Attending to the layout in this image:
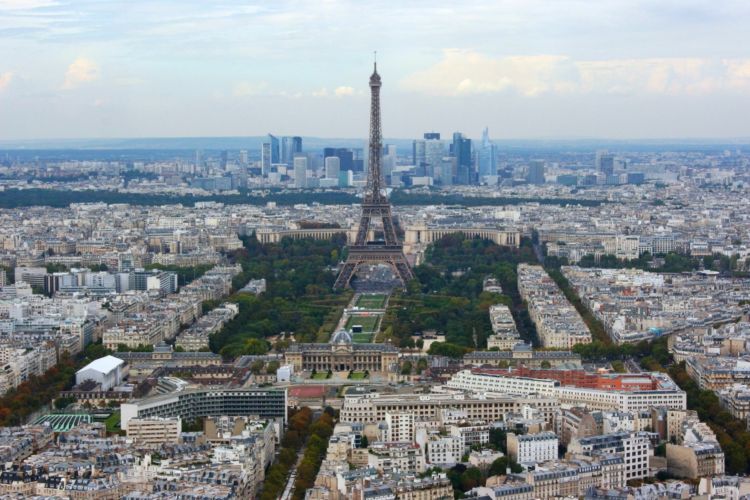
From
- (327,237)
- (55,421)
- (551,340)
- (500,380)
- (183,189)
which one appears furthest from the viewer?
(183,189)

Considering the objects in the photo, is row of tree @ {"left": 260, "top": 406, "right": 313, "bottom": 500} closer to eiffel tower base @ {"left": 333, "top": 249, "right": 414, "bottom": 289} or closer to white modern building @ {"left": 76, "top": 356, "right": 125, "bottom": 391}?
white modern building @ {"left": 76, "top": 356, "right": 125, "bottom": 391}

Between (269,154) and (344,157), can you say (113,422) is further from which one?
(269,154)

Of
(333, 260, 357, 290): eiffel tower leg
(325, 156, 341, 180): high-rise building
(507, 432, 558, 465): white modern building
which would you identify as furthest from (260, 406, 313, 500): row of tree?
(325, 156, 341, 180): high-rise building

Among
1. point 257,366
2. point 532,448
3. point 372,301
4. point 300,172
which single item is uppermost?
point 532,448

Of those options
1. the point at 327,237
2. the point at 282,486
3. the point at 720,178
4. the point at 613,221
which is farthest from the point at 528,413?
the point at 720,178

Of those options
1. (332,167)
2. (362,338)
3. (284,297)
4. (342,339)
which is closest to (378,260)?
(284,297)

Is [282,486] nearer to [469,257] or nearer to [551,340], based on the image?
[551,340]

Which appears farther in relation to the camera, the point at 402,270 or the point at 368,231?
the point at 368,231
